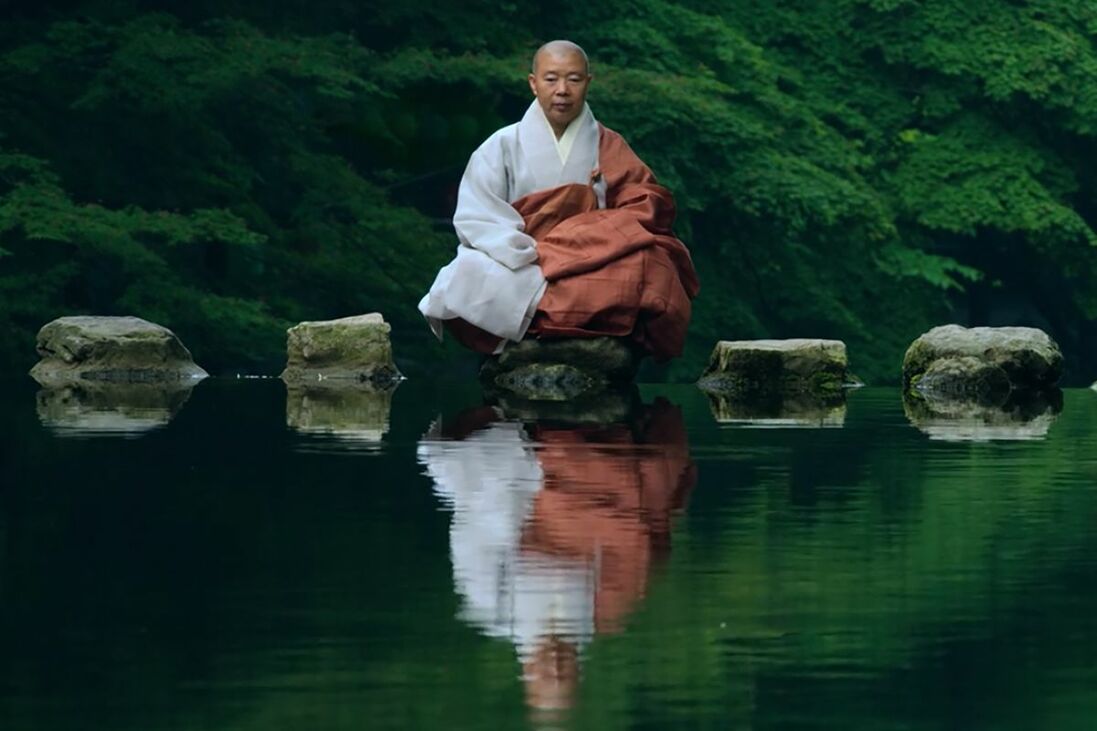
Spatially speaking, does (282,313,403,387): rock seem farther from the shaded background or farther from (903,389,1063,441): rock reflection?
the shaded background

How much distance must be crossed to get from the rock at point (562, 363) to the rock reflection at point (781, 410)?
1.63 ft

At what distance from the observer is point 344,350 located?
14.5m

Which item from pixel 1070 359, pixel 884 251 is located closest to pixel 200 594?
pixel 884 251

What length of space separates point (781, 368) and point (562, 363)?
1183 mm

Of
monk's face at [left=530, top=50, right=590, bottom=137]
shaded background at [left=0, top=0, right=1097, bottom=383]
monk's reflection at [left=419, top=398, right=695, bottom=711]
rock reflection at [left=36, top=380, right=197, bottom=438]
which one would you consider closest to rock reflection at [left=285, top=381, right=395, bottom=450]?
monk's reflection at [left=419, top=398, right=695, bottom=711]

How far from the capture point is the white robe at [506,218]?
12.7 meters

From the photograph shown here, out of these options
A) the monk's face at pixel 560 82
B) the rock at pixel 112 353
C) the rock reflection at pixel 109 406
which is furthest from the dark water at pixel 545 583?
the rock at pixel 112 353

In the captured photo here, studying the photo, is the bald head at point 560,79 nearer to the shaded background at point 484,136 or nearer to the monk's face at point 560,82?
the monk's face at point 560,82

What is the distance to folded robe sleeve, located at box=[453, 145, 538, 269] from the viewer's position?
12.7 meters

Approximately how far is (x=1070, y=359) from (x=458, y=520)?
897 inches

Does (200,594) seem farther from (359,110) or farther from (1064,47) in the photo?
(1064,47)

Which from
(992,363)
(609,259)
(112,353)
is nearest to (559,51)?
(609,259)

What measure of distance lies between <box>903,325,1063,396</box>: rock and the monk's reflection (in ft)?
12.3

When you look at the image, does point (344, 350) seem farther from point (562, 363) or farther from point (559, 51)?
point (559, 51)
